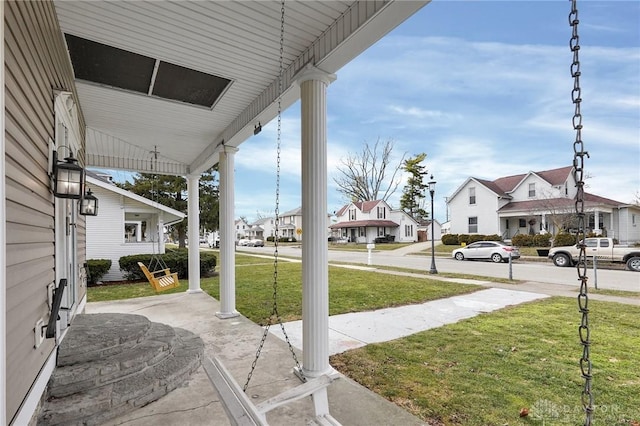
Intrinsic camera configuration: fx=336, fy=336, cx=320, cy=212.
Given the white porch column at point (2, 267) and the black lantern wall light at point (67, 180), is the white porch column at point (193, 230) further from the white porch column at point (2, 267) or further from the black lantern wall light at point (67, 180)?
the white porch column at point (2, 267)

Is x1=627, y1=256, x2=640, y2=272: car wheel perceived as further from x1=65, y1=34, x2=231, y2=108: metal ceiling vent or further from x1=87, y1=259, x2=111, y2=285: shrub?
x1=87, y1=259, x2=111, y2=285: shrub

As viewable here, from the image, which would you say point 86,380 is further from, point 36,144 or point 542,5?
point 542,5

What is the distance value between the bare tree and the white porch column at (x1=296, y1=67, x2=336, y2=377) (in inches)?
1323

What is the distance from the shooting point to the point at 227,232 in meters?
5.73

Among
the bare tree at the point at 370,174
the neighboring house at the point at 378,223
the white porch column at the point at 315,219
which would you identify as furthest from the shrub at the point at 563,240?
the white porch column at the point at 315,219

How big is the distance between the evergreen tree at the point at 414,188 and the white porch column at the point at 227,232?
107 ft

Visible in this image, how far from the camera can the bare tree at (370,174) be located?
3609cm

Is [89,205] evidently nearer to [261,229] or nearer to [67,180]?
[67,180]

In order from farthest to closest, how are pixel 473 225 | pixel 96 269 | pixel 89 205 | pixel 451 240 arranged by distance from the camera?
1. pixel 473 225
2. pixel 451 240
3. pixel 96 269
4. pixel 89 205

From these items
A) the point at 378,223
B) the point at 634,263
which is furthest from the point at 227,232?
the point at 378,223

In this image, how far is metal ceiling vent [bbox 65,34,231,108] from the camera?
3.38 m

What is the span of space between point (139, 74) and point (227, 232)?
2.77 m

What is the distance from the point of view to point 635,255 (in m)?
11.9

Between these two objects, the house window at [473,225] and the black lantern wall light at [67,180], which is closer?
the black lantern wall light at [67,180]
